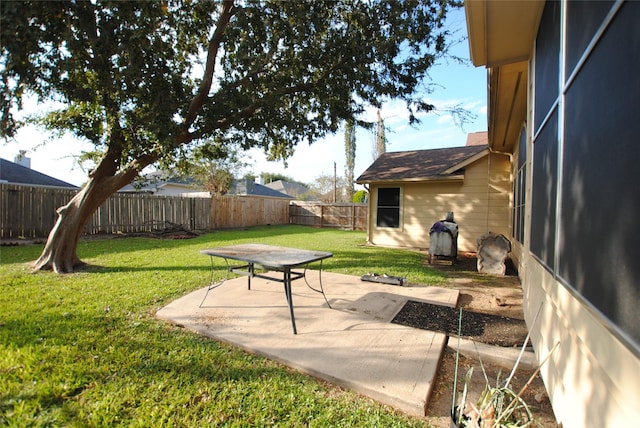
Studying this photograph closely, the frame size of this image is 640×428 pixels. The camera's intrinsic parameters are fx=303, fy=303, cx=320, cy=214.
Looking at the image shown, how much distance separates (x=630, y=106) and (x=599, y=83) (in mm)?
397

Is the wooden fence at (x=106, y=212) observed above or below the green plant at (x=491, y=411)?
above

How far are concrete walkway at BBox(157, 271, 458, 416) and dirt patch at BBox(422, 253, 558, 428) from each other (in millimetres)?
121

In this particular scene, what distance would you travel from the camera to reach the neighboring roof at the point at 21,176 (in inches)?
502

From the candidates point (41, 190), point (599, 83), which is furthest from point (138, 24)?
point (41, 190)

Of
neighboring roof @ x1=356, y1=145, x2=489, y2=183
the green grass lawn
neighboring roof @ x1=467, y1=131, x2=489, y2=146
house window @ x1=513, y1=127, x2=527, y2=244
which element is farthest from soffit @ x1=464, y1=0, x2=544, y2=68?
neighboring roof @ x1=467, y1=131, x2=489, y2=146

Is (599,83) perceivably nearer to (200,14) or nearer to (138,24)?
(138,24)

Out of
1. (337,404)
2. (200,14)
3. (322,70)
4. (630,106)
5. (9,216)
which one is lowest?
(337,404)

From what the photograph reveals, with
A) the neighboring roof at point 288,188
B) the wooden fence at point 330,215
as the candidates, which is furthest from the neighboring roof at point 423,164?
the neighboring roof at point 288,188

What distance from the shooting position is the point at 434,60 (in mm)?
6844

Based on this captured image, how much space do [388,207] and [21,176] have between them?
51.9 feet

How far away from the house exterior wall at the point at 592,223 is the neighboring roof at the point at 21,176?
17.7m

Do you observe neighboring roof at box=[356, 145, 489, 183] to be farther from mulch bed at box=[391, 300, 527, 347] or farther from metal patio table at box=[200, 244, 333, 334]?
metal patio table at box=[200, 244, 333, 334]

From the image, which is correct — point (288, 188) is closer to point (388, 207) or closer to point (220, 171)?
point (220, 171)

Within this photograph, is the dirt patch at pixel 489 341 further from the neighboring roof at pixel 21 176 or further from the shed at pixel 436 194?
the neighboring roof at pixel 21 176
